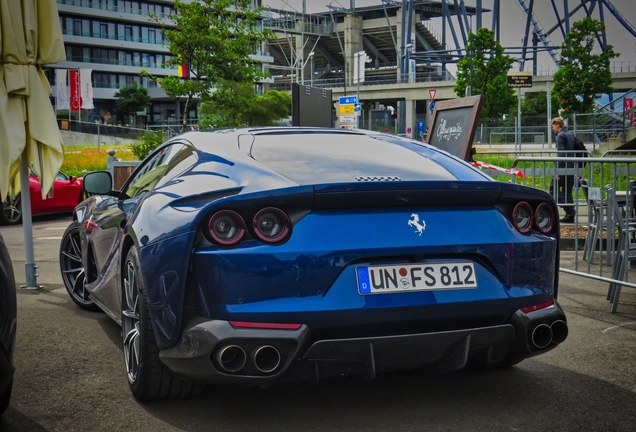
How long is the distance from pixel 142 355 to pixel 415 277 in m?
1.27

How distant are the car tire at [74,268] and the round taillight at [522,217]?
372 centimetres

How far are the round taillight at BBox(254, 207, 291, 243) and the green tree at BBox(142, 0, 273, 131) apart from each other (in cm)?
→ 1928

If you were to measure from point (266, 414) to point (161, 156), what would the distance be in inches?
73.5

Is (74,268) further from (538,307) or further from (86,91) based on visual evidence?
(86,91)

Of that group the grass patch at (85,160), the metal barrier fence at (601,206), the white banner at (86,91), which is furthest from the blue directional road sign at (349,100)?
the white banner at (86,91)

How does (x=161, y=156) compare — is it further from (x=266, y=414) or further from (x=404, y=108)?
(x=404, y=108)

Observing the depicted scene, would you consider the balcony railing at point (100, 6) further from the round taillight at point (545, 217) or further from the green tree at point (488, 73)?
the round taillight at point (545, 217)

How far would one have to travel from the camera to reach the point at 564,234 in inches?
416

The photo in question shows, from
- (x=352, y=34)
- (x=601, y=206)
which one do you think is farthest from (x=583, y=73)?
(x=352, y=34)

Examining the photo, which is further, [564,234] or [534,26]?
[534,26]

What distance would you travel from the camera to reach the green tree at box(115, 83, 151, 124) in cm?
9025

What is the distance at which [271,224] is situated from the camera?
3.39m

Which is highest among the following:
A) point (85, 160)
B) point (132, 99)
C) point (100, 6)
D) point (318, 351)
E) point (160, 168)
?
point (100, 6)

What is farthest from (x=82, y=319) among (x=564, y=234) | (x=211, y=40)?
(x=211, y=40)
